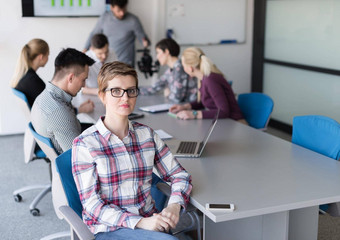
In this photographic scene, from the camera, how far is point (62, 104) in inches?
118

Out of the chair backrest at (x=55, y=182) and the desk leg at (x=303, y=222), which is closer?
the desk leg at (x=303, y=222)

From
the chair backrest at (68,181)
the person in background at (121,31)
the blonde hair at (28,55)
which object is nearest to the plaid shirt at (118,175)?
the chair backrest at (68,181)

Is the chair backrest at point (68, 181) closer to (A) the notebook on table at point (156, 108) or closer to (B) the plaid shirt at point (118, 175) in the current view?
(B) the plaid shirt at point (118, 175)

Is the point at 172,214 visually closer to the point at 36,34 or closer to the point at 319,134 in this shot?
the point at 319,134

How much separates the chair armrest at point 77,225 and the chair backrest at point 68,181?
114 millimetres

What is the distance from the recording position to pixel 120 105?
2320 mm

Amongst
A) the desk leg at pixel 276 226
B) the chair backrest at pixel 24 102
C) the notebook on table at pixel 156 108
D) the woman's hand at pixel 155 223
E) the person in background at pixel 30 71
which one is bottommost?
the desk leg at pixel 276 226

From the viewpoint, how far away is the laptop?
2885 mm

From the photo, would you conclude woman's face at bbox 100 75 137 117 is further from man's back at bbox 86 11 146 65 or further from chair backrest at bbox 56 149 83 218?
man's back at bbox 86 11 146 65

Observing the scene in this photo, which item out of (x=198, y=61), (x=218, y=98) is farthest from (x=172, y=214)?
(x=198, y=61)

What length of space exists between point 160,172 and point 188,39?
4.51 m

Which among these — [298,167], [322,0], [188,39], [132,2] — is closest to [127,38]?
[132,2]

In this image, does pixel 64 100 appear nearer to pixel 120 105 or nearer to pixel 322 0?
pixel 120 105

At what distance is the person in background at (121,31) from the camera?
244 inches
